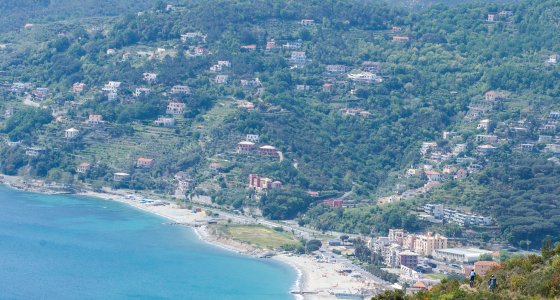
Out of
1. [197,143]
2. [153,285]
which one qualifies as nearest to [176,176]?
[197,143]

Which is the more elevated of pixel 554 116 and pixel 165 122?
pixel 554 116

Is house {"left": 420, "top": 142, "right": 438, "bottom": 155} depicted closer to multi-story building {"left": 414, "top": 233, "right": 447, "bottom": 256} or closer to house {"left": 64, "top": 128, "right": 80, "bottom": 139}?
multi-story building {"left": 414, "top": 233, "right": 447, "bottom": 256}

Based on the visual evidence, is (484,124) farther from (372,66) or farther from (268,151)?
(372,66)

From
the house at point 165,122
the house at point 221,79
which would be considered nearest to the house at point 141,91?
the house at point 165,122

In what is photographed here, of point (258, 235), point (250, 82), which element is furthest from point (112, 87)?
point (258, 235)

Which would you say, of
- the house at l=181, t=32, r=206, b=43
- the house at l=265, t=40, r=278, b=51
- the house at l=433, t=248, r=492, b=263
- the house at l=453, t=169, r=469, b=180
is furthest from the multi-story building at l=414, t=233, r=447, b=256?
the house at l=181, t=32, r=206, b=43
